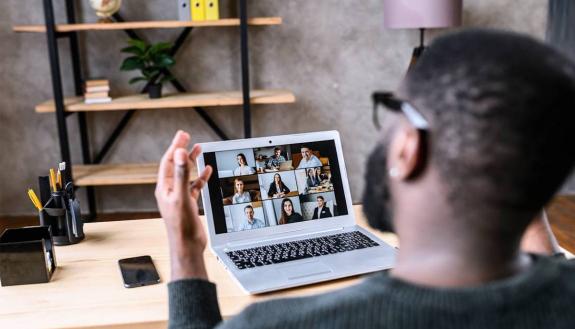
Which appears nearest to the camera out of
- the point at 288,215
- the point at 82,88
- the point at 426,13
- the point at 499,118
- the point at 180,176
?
the point at 499,118

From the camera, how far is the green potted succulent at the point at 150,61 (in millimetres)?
3291

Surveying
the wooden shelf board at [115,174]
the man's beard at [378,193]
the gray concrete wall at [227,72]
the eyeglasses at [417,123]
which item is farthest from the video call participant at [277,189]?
the gray concrete wall at [227,72]

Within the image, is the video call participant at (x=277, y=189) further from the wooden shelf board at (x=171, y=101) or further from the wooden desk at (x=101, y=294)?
the wooden shelf board at (x=171, y=101)

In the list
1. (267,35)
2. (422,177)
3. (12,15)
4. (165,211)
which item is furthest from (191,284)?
(12,15)

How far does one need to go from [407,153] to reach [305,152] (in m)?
0.89

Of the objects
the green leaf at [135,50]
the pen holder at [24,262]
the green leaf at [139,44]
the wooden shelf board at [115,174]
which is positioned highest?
the green leaf at [139,44]

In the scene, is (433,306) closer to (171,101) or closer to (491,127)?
(491,127)

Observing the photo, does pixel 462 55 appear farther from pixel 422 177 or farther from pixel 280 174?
pixel 280 174

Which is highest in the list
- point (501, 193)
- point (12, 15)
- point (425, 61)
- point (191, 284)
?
point (12, 15)

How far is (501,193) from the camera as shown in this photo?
0.60 meters

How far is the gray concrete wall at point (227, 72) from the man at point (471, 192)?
309 cm

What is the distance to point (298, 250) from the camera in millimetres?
1364

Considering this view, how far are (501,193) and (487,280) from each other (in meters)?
0.10

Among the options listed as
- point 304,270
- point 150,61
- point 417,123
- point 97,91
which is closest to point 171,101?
point 150,61
